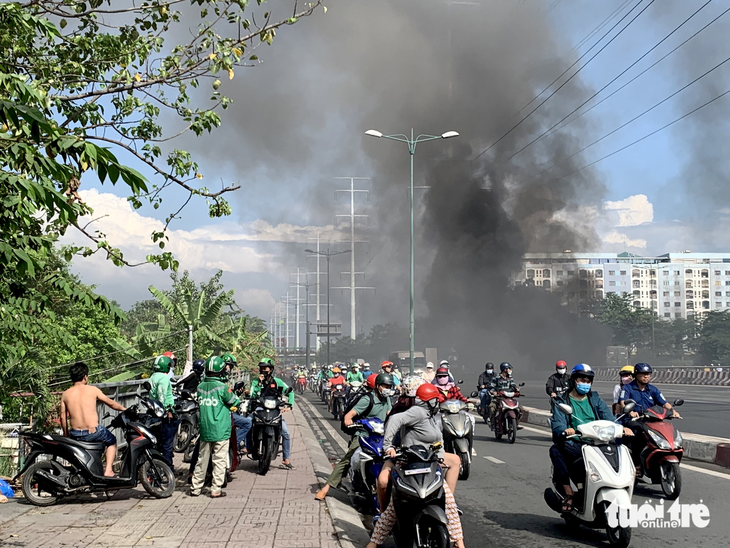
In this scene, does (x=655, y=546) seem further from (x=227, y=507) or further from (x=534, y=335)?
(x=534, y=335)

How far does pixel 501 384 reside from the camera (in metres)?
13.7

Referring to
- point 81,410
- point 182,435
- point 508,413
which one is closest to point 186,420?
point 182,435

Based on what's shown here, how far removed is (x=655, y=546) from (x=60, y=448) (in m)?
5.55

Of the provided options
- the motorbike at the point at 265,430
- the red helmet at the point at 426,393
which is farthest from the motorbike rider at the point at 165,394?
the red helmet at the point at 426,393

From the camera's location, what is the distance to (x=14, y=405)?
35.0 ft

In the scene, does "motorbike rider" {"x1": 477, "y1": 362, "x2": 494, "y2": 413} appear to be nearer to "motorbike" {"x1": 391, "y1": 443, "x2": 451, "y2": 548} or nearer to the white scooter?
the white scooter

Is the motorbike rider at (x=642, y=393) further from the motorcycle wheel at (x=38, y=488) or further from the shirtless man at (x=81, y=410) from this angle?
the motorcycle wheel at (x=38, y=488)

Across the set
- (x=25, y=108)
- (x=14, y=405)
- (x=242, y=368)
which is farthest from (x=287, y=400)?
(x=242, y=368)

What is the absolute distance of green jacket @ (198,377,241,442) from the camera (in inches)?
313

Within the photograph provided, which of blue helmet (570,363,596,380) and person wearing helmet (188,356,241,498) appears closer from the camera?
blue helmet (570,363,596,380)

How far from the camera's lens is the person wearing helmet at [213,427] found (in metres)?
7.91

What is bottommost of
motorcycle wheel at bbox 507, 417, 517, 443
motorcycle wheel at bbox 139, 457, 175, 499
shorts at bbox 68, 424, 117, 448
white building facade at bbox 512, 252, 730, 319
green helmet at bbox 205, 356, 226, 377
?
motorcycle wheel at bbox 507, 417, 517, 443

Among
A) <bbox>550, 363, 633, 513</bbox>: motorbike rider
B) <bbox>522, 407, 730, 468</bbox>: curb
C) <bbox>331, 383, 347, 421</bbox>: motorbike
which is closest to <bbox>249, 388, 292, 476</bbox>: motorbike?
<bbox>550, 363, 633, 513</bbox>: motorbike rider

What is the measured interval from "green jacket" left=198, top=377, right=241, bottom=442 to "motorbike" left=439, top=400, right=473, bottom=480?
266 cm
